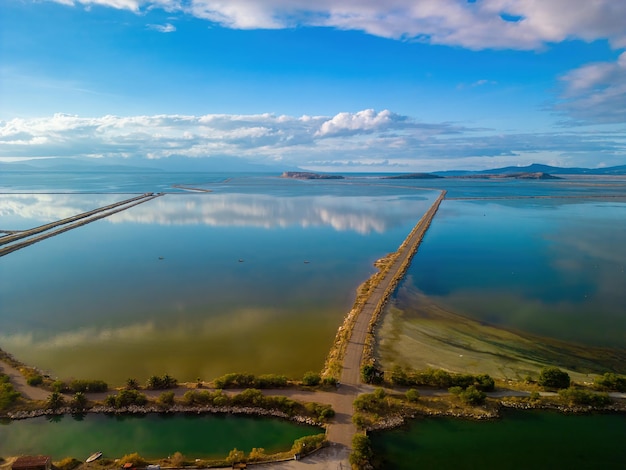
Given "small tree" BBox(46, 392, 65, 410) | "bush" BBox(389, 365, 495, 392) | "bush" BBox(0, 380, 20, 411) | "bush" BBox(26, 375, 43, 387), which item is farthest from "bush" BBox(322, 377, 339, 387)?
"bush" BBox(0, 380, 20, 411)

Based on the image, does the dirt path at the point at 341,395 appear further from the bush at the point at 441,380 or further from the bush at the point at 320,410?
the bush at the point at 441,380

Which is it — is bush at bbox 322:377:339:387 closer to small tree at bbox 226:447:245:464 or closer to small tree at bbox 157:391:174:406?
small tree at bbox 226:447:245:464

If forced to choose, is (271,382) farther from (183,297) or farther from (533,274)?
(533,274)

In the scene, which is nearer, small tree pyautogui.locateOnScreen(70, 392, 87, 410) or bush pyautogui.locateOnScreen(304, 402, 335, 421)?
bush pyautogui.locateOnScreen(304, 402, 335, 421)

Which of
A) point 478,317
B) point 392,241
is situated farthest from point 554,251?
point 478,317

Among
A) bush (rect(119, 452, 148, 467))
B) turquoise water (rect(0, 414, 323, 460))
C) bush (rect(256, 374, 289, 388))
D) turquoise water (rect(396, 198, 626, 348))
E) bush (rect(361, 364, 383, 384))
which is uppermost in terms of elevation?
turquoise water (rect(396, 198, 626, 348))

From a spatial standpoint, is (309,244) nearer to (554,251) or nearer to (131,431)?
(554,251)

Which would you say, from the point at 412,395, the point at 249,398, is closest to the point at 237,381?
the point at 249,398
